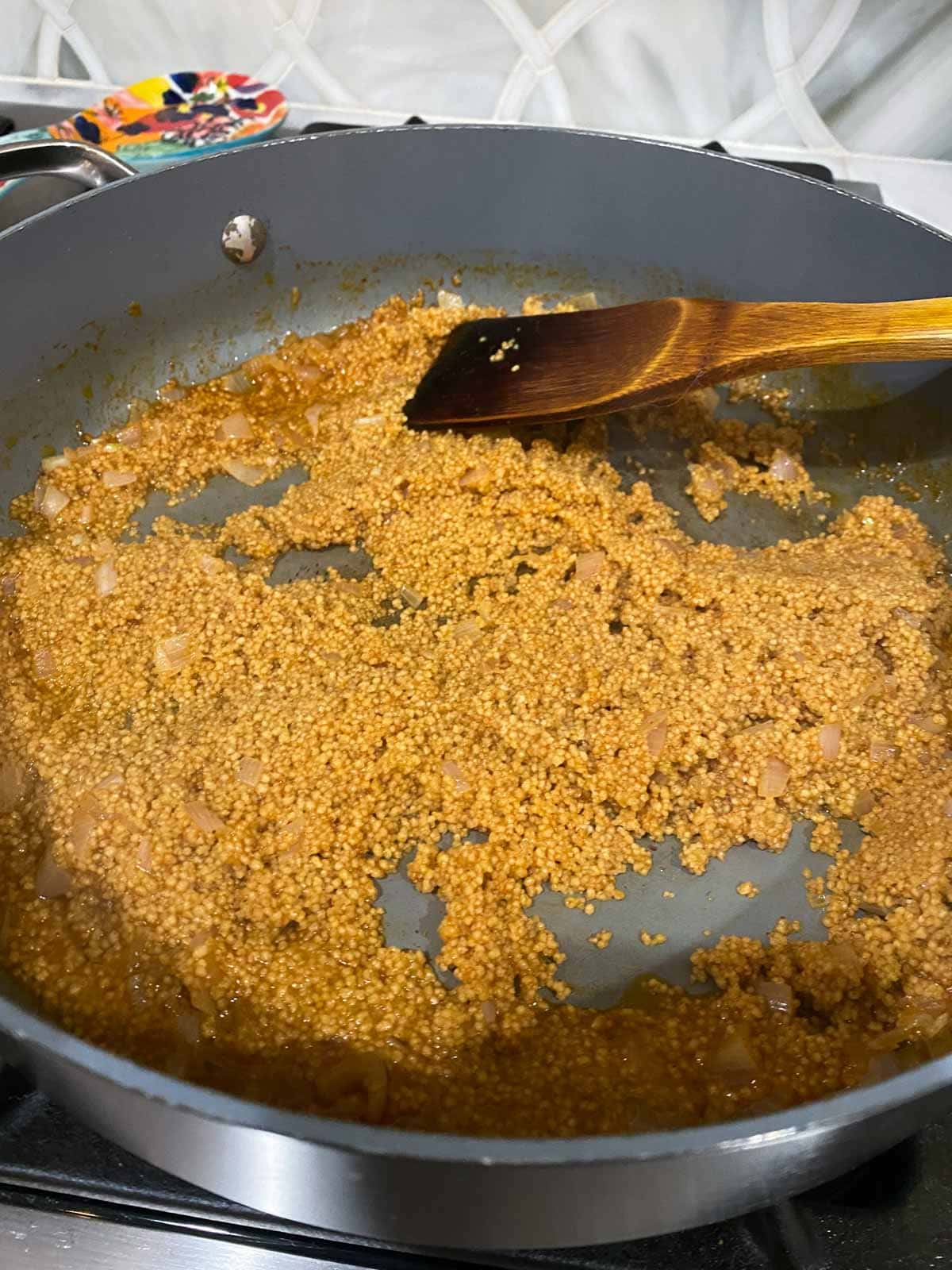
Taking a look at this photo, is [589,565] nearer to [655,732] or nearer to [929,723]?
[655,732]

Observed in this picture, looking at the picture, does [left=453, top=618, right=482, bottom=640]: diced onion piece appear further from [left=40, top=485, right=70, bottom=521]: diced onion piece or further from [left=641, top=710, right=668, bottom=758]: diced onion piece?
[left=40, top=485, right=70, bottom=521]: diced onion piece

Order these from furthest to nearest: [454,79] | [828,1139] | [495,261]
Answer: [454,79] < [495,261] < [828,1139]

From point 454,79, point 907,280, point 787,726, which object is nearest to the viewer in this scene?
point 787,726

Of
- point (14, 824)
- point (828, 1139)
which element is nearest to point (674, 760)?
point (828, 1139)

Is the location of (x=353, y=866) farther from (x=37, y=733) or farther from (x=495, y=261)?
(x=495, y=261)

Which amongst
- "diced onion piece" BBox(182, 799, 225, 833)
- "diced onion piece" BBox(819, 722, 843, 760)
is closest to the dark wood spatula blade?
"diced onion piece" BBox(819, 722, 843, 760)

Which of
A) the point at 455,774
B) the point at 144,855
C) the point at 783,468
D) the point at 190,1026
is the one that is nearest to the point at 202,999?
the point at 190,1026
